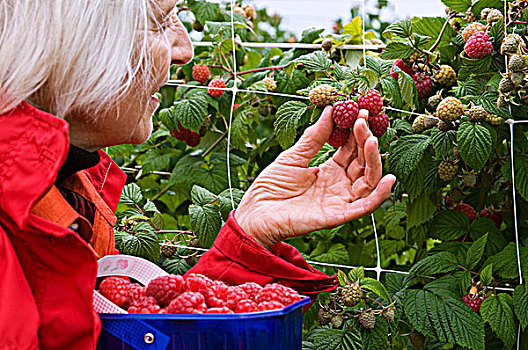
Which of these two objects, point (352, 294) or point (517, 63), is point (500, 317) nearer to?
point (352, 294)

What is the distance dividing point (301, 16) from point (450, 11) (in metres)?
2.06

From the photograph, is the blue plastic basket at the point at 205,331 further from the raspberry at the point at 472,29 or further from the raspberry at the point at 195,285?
the raspberry at the point at 472,29

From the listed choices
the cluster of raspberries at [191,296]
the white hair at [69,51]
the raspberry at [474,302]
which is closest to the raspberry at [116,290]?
the cluster of raspberries at [191,296]

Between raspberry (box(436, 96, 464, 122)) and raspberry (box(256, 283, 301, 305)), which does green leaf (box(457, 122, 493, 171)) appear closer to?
raspberry (box(436, 96, 464, 122))

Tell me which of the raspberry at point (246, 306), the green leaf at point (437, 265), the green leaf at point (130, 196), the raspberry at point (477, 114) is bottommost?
the green leaf at point (437, 265)

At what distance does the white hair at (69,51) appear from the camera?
0.87 m

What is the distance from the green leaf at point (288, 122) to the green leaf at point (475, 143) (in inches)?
14.5

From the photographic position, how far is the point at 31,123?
83cm

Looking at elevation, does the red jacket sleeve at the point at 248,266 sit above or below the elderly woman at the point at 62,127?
below

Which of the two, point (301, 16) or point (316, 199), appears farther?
point (301, 16)

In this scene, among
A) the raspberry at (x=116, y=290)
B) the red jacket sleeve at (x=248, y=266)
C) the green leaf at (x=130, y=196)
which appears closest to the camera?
the raspberry at (x=116, y=290)

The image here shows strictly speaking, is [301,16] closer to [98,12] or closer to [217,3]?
[217,3]

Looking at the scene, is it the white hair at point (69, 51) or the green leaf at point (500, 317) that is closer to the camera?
the white hair at point (69, 51)

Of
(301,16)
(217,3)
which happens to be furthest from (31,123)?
(301,16)
